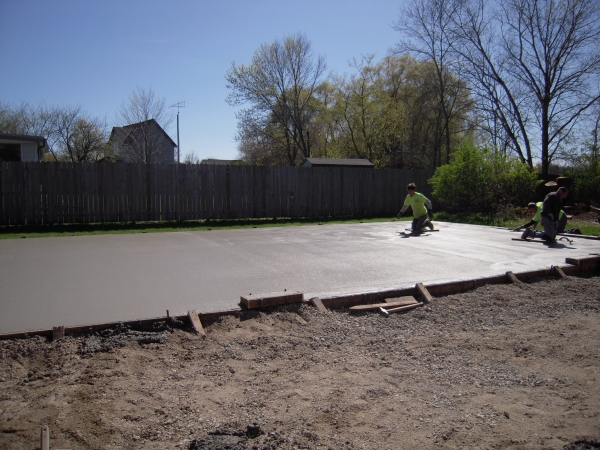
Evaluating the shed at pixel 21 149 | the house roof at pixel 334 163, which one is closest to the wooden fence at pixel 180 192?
the house roof at pixel 334 163

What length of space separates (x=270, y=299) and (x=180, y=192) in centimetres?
1249

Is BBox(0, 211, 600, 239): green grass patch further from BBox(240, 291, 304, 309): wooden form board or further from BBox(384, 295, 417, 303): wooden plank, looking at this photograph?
BBox(384, 295, 417, 303): wooden plank

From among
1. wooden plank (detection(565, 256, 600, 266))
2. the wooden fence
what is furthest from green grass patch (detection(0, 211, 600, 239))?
wooden plank (detection(565, 256, 600, 266))

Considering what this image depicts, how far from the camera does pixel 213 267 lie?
8.30m

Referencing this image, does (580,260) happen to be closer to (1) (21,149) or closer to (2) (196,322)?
(2) (196,322)

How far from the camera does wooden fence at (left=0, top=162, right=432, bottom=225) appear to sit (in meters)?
15.3

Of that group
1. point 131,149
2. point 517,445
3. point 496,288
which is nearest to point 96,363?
point 517,445

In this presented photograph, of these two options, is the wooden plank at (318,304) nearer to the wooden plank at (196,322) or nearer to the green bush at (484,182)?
the wooden plank at (196,322)

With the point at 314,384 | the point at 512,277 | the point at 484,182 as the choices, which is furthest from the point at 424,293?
the point at 484,182

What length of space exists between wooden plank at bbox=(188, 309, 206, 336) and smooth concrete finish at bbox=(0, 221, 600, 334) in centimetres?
20

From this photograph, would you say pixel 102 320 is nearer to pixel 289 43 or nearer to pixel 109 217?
pixel 109 217

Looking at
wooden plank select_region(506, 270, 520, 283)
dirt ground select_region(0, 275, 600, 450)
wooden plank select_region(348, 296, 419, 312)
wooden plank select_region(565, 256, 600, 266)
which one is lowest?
dirt ground select_region(0, 275, 600, 450)

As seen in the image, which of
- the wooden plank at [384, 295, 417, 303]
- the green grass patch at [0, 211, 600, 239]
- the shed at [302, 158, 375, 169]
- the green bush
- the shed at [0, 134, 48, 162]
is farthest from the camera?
the shed at [302, 158, 375, 169]

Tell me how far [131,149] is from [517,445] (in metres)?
32.7
